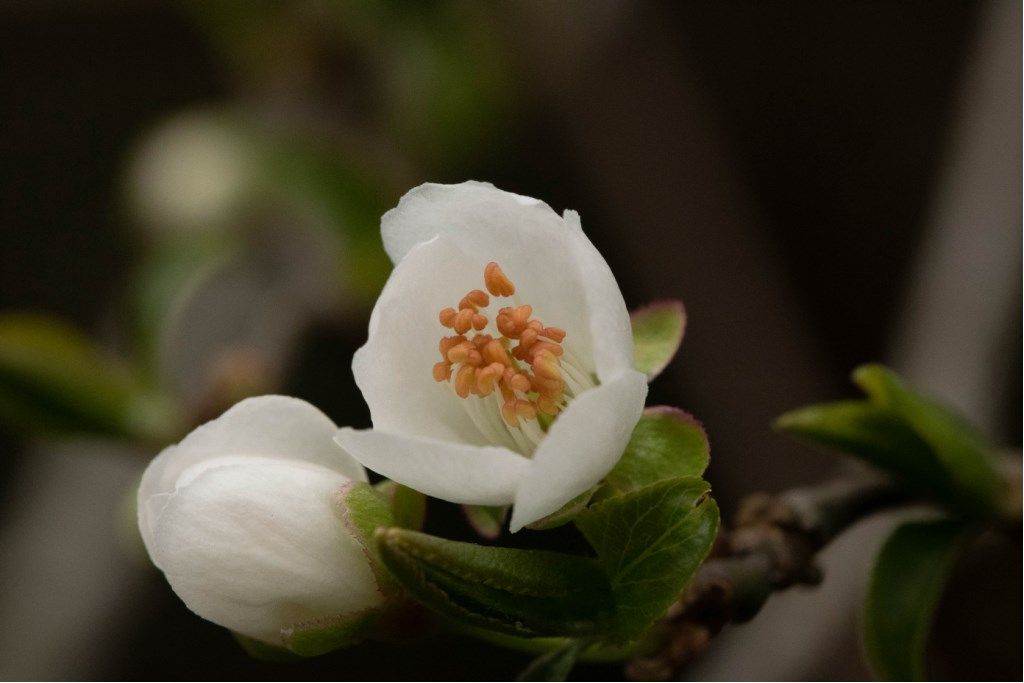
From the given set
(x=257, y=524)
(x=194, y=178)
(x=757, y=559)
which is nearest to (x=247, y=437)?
(x=257, y=524)

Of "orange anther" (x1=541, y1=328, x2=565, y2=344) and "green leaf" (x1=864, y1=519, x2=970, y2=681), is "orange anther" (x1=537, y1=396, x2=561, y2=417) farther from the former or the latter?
"green leaf" (x1=864, y1=519, x2=970, y2=681)

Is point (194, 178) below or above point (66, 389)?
above

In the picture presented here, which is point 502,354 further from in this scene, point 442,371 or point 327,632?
point 327,632

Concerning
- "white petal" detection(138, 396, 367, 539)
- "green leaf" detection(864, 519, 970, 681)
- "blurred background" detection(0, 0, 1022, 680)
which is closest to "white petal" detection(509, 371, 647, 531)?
"white petal" detection(138, 396, 367, 539)

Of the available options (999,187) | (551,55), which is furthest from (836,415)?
(551,55)

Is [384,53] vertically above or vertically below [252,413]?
above

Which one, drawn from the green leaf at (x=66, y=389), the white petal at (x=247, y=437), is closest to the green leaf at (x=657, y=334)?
the white petal at (x=247, y=437)

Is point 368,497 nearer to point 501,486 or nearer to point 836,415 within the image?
point 501,486
